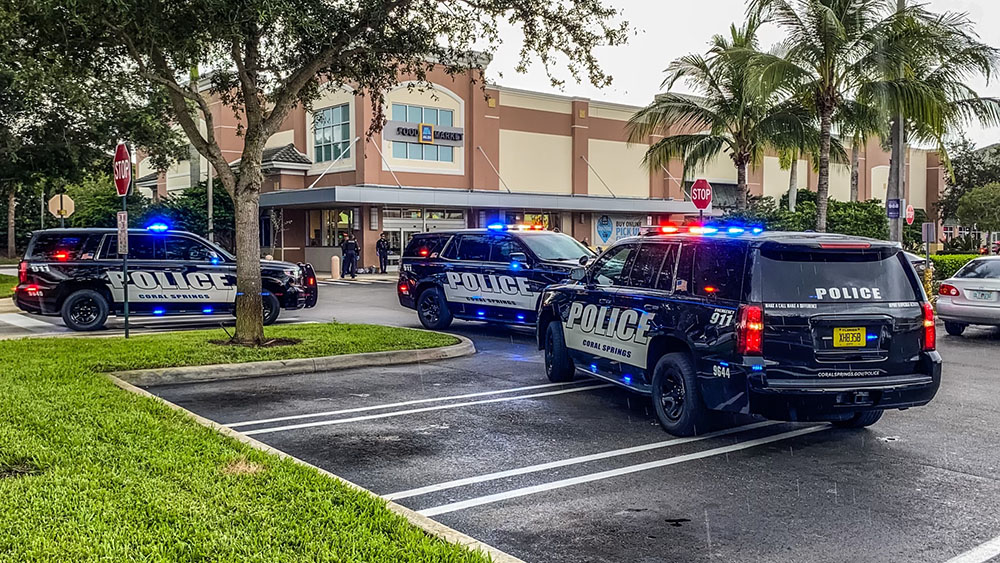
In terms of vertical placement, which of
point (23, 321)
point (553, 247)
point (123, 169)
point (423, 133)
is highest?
point (423, 133)

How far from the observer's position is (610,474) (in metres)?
6.36

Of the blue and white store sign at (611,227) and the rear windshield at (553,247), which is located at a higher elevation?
the blue and white store sign at (611,227)

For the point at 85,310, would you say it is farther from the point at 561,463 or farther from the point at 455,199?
the point at 455,199

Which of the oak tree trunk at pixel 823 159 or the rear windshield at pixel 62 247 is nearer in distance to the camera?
the rear windshield at pixel 62 247

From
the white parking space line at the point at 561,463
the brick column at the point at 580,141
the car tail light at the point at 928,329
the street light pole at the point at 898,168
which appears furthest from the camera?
the brick column at the point at 580,141

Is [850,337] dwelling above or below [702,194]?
below

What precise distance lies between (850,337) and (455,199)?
3221 centimetres

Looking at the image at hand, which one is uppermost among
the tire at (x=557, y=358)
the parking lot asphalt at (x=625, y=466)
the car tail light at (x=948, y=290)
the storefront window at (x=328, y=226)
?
the storefront window at (x=328, y=226)

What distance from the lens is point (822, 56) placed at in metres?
19.3

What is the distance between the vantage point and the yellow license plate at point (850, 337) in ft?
22.3

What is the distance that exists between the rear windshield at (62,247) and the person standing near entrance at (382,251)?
21.7 m

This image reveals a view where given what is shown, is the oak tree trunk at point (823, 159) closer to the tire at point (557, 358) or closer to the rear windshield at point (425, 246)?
the rear windshield at point (425, 246)

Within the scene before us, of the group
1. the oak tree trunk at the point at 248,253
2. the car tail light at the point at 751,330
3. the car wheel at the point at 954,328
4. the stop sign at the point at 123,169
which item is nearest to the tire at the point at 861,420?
the car tail light at the point at 751,330

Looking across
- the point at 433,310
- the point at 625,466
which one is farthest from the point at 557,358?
the point at 433,310
